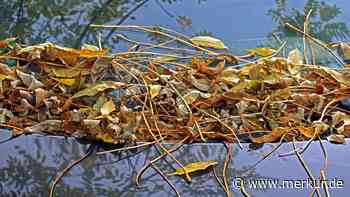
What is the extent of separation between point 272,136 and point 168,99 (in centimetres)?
35

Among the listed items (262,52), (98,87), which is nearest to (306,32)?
(262,52)

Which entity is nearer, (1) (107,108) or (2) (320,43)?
(1) (107,108)

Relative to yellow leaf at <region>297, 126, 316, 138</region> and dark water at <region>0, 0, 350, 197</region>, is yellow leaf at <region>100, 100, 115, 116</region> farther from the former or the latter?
yellow leaf at <region>297, 126, 316, 138</region>

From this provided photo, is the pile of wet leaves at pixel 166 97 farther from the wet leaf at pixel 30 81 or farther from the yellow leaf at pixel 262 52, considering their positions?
the yellow leaf at pixel 262 52

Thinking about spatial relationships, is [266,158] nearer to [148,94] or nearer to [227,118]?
[227,118]

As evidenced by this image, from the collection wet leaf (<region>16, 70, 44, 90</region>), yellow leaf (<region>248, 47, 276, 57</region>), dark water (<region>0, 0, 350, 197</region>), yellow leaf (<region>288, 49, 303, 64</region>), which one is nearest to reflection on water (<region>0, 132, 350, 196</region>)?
dark water (<region>0, 0, 350, 197</region>)

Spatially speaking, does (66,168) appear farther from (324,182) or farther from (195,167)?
(324,182)

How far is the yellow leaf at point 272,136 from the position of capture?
188 cm

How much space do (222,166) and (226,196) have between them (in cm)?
13

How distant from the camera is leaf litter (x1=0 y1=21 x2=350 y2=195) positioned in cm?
190

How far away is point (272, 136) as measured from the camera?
1.89 m

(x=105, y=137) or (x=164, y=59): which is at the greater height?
(x=164, y=59)

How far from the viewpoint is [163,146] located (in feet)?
6.10

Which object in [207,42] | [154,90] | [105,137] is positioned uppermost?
[207,42]
